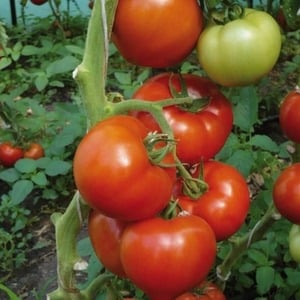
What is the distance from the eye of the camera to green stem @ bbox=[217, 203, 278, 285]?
123 centimetres

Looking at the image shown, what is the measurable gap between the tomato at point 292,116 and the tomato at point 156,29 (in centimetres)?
21

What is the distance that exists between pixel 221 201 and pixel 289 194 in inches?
7.2

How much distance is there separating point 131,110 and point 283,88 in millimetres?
2259

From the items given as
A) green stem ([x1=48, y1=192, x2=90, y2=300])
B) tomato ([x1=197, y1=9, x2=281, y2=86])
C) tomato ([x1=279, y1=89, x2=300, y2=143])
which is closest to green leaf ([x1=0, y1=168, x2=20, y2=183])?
green stem ([x1=48, y1=192, x2=90, y2=300])

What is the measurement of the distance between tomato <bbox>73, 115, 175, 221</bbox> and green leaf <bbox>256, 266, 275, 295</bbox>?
0.73m

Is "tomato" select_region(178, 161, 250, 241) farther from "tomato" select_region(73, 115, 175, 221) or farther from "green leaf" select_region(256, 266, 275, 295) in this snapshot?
"green leaf" select_region(256, 266, 275, 295)

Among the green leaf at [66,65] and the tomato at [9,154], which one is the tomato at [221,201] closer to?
the green leaf at [66,65]

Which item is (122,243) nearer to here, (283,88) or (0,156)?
(0,156)

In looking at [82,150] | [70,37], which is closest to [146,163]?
[82,150]

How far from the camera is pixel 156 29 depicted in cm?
83

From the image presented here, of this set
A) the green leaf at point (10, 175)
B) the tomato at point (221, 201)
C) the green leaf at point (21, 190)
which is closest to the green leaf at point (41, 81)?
the green leaf at point (10, 175)

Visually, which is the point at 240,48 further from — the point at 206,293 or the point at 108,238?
the point at 206,293

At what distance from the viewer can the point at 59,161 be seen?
2.09 meters

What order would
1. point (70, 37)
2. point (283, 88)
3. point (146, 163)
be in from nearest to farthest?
point (146, 163) → point (283, 88) → point (70, 37)
